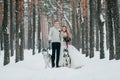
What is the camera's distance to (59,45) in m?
15.2

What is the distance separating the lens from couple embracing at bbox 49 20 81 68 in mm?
15062

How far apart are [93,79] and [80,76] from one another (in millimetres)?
1017

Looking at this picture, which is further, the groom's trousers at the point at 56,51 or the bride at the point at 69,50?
the bride at the point at 69,50

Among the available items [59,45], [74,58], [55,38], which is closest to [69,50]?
[74,58]

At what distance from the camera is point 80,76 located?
11000 millimetres

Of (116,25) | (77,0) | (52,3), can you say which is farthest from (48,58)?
(52,3)

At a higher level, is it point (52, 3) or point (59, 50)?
point (52, 3)

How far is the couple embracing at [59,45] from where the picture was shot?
15062 mm

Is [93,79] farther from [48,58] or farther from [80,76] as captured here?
[48,58]

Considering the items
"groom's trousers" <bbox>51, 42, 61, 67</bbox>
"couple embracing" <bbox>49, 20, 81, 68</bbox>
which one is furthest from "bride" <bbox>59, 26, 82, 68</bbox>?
"groom's trousers" <bbox>51, 42, 61, 67</bbox>

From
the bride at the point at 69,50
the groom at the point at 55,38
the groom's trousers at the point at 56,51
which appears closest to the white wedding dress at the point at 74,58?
the bride at the point at 69,50

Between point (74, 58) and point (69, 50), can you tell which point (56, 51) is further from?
point (74, 58)

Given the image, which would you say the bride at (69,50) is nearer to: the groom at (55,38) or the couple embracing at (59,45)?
the couple embracing at (59,45)

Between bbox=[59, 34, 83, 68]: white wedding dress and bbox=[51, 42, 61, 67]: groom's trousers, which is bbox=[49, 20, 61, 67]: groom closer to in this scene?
bbox=[51, 42, 61, 67]: groom's trousers
